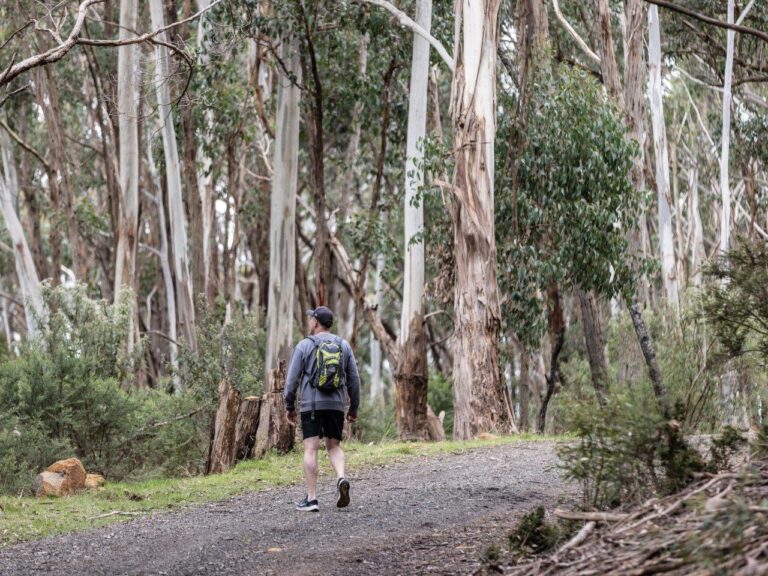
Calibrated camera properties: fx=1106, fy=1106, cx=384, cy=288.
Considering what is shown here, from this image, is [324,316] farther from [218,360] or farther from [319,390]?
[218,360]

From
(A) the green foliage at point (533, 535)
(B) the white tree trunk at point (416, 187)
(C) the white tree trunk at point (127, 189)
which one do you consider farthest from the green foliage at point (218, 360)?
(A) the green foliage at point (533, 535)

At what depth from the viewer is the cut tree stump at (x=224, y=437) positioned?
1290 centimetres

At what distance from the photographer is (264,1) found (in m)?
19.4

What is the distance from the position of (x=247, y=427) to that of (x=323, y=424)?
15.7 ft

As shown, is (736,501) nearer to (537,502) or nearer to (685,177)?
(537,502)

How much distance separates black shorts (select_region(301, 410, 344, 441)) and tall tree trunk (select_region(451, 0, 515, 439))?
7.22m

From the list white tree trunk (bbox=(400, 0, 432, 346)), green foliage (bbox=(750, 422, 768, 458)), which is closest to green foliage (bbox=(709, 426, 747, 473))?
green foliage (bbox=(750, 422, 768, 458))

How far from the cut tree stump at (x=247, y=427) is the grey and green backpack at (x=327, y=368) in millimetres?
4757

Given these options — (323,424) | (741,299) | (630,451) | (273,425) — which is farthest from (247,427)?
(630,451)

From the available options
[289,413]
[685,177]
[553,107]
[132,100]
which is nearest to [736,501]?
[289,413]

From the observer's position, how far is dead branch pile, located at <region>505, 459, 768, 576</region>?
445 centimetres

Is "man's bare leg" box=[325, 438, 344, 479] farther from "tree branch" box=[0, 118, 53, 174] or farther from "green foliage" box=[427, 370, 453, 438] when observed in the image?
"green foliage" box=[427, 370, 453, 438]

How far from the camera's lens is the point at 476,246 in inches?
627

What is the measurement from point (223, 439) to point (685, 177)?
25778mm
